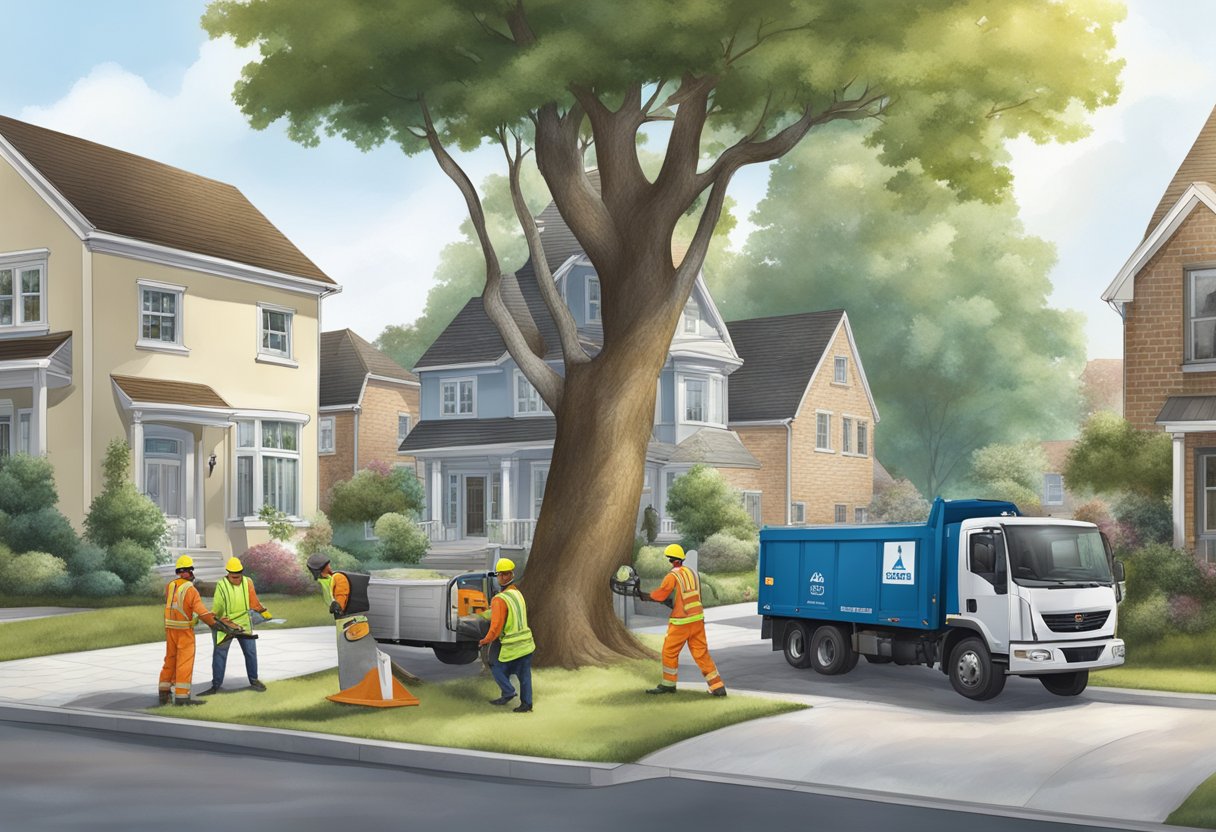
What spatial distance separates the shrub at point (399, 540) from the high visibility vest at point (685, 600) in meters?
21.9

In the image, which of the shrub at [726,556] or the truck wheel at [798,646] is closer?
the truck wheel at [798,646]

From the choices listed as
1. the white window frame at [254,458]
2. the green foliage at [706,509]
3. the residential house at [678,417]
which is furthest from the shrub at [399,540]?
the green foliage at [706,509]

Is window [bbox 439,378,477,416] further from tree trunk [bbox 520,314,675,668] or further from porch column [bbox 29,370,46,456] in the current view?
tree trunk [bbox 520,314,675,668]

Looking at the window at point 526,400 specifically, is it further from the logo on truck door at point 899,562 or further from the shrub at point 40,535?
the logo on truck door at point 899,562

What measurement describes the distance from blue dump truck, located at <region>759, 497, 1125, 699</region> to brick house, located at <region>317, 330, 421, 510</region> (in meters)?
38.4

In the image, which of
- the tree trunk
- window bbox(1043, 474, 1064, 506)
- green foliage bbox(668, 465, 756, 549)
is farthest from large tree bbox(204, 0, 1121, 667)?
window bbox(1043, 474, 1064, 506)

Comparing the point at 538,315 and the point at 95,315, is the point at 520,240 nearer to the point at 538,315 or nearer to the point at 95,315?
the point at 538,315

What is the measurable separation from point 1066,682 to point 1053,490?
61352mm

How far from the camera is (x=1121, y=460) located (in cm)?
2762

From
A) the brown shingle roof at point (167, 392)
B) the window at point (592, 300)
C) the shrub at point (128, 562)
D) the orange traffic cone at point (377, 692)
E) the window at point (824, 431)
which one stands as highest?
the window at point (592, 300)

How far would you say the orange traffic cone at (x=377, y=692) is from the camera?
1728 centimetres

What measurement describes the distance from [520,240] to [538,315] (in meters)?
31.7

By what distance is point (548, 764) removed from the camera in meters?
13.8

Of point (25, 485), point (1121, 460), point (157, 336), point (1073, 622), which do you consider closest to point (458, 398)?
point (157, 336)
